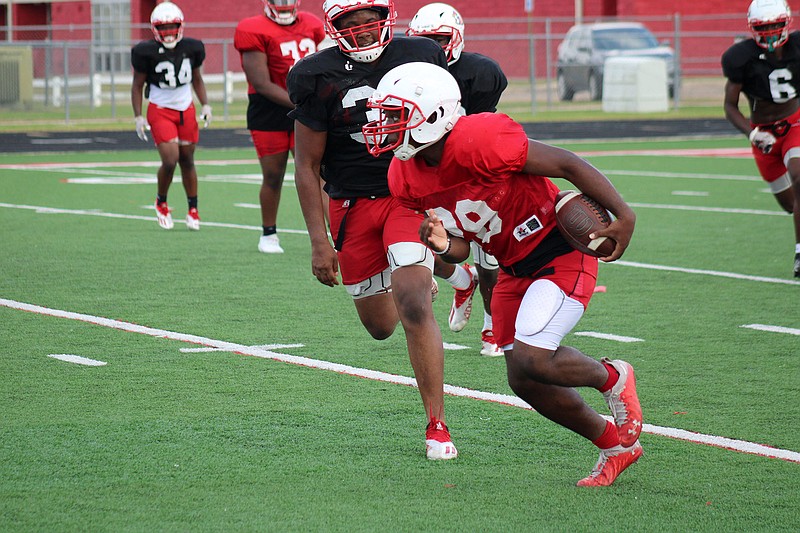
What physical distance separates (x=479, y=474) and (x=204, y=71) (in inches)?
1201

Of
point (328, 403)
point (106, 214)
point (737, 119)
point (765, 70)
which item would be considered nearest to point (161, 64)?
point (106, 214)

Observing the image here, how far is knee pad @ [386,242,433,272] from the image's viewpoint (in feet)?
17.1

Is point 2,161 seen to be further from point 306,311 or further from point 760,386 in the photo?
point 760,386

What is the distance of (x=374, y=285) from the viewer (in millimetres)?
5672

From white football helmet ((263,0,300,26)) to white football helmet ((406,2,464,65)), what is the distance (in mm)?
3026

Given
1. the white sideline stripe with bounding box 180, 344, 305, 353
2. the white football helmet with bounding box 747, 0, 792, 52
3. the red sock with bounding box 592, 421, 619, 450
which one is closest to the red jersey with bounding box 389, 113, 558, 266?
the red sock with bounding box 592, 421, 619, 450

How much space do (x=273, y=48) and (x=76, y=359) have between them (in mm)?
4233

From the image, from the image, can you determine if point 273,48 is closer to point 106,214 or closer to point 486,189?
point 106,214

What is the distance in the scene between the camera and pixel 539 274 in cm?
462

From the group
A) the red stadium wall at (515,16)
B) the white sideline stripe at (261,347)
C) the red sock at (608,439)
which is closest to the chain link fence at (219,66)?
the red stadium wall at (515,16)

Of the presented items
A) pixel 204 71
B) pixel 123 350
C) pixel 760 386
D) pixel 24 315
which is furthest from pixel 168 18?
pixel 204 71

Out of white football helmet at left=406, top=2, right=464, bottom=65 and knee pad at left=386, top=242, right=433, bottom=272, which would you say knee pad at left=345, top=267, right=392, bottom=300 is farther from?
white football helmet at left=406, top=2, right=464, bottom=65

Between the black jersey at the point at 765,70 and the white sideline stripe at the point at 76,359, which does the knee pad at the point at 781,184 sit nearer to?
the black jersey at the point at 765,70

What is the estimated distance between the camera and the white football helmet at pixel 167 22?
1171 cm
